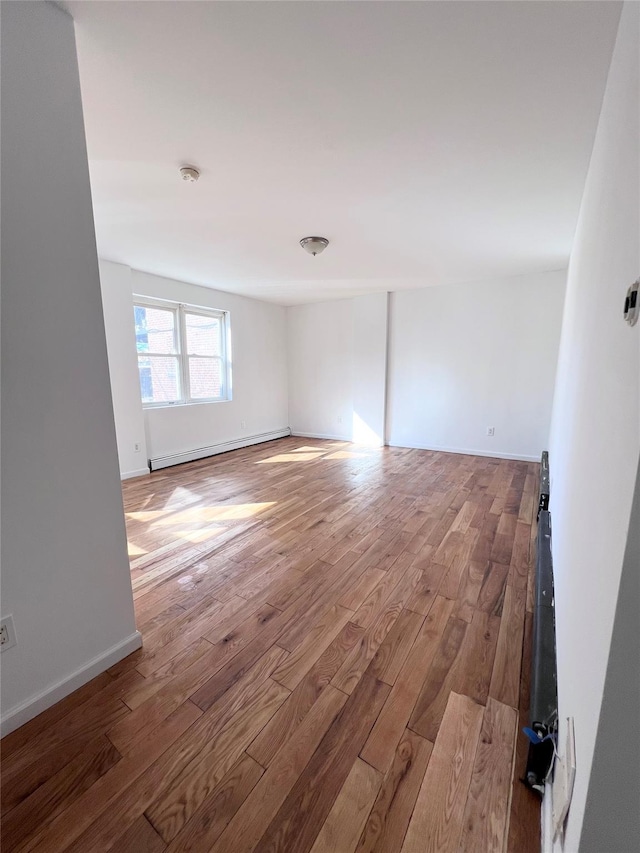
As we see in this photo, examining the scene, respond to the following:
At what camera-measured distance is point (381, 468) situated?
4281mm

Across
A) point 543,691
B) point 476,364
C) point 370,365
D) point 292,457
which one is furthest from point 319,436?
point 543,691

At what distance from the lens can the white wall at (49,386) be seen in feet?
3.43

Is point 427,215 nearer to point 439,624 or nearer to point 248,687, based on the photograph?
point 439,624

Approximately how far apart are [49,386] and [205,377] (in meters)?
4.00

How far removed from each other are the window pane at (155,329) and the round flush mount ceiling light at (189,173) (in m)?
2.59

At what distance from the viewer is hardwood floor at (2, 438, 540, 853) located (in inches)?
36.1

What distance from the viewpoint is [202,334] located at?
495cm

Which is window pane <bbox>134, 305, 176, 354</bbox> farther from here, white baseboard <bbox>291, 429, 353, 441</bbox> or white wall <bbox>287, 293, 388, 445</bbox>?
white baseboard <bbox>291, 429, 353, 441</bbox>

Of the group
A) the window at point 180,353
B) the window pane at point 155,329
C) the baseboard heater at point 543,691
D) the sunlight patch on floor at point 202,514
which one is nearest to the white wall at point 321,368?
the window at point 180,353

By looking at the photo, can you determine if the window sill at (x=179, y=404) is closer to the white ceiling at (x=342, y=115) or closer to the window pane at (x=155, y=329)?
the window pane at (x=155, y=329)

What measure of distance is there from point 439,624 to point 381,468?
8.81ft

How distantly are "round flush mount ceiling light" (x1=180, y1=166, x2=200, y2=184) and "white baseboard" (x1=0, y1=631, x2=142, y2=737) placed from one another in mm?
2433

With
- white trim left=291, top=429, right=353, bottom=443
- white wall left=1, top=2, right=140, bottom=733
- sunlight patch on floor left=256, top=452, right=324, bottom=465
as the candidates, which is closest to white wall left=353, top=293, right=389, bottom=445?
white trim left=291, top=429, right=353, bottom=443

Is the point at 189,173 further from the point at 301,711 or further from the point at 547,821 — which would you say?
the point at 547,821
